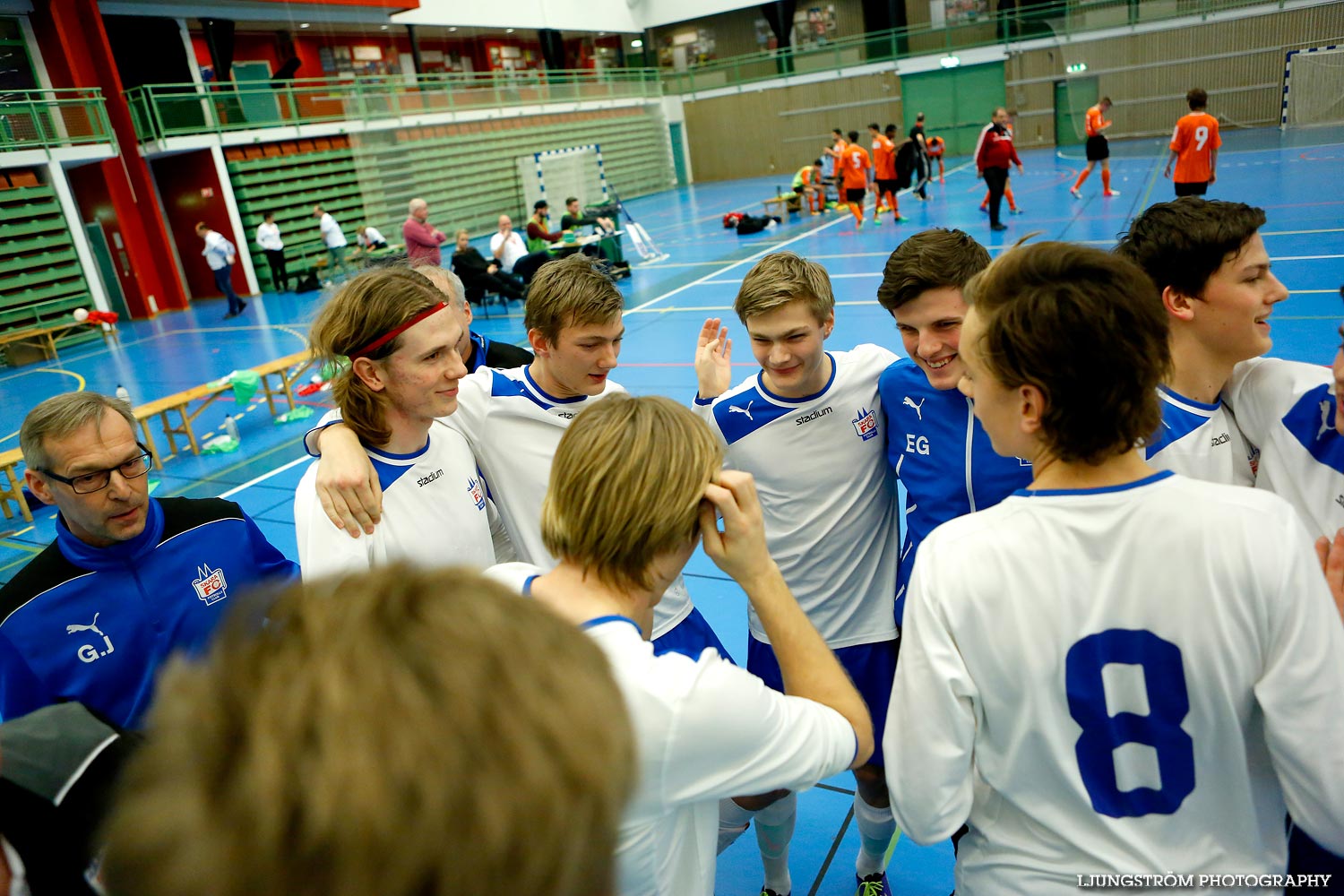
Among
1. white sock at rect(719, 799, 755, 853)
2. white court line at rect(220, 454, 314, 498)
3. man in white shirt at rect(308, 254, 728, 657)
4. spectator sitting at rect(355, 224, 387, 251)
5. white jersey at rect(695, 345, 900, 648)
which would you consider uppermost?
spectator sitting at rect(355, 224, 387, 251)

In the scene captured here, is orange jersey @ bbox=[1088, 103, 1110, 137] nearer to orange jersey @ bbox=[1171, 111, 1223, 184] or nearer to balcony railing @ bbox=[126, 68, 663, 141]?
orange jersey @ bbox=[1171, 111, 1223, 184]

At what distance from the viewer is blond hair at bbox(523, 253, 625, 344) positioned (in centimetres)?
298

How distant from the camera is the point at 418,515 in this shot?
264 cm

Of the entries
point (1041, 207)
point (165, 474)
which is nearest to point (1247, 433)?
point (165, 474)

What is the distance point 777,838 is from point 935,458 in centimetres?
151

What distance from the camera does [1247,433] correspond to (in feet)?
7.59

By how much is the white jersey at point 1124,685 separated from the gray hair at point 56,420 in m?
2.78

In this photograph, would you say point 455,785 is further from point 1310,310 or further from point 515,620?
point 1310,310

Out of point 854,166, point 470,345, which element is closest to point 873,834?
point 470,345

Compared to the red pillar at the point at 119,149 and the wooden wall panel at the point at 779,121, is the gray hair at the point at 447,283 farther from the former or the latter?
the wooden wall panel at the point at 779,121

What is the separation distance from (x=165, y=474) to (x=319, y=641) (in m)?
9.89

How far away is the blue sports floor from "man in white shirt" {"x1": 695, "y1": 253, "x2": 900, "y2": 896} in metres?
0.50

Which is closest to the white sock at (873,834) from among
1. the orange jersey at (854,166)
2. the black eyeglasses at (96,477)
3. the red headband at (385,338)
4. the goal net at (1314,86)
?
the red headband at (385,338)

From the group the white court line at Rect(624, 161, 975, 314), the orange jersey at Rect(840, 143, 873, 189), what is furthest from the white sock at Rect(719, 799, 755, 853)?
the orange jersey at Rect(840, 143, 873, 189)
